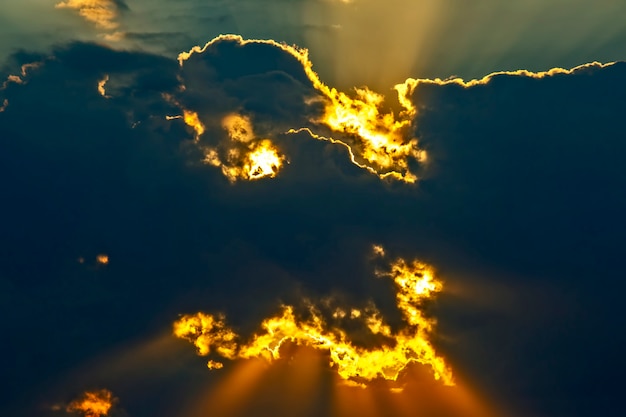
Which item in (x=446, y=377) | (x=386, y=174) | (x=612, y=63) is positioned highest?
(x=612, y=63)

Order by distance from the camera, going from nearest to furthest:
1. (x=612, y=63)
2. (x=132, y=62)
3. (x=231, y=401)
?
(x=612, y=63) → (x=231, y=401) → (x=132, y=62)

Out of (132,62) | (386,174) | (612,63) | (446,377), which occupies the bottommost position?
(446,377)

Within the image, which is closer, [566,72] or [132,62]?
[566,72]

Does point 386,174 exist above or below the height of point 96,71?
below

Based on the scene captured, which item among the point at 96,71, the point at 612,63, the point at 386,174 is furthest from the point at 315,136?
the point at 96,71

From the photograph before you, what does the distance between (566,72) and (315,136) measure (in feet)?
150

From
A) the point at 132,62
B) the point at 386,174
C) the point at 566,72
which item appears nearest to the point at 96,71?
the point at 132,62

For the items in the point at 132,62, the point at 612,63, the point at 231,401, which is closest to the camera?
the point at 612,63

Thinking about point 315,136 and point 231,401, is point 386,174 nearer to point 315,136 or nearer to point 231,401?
point 315,136

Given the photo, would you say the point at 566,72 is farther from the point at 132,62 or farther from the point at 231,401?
the point at 132,62

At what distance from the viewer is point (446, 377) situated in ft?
278

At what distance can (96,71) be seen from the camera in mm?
124250

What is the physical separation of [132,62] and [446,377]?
10048 cm

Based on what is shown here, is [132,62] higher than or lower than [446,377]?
higher
